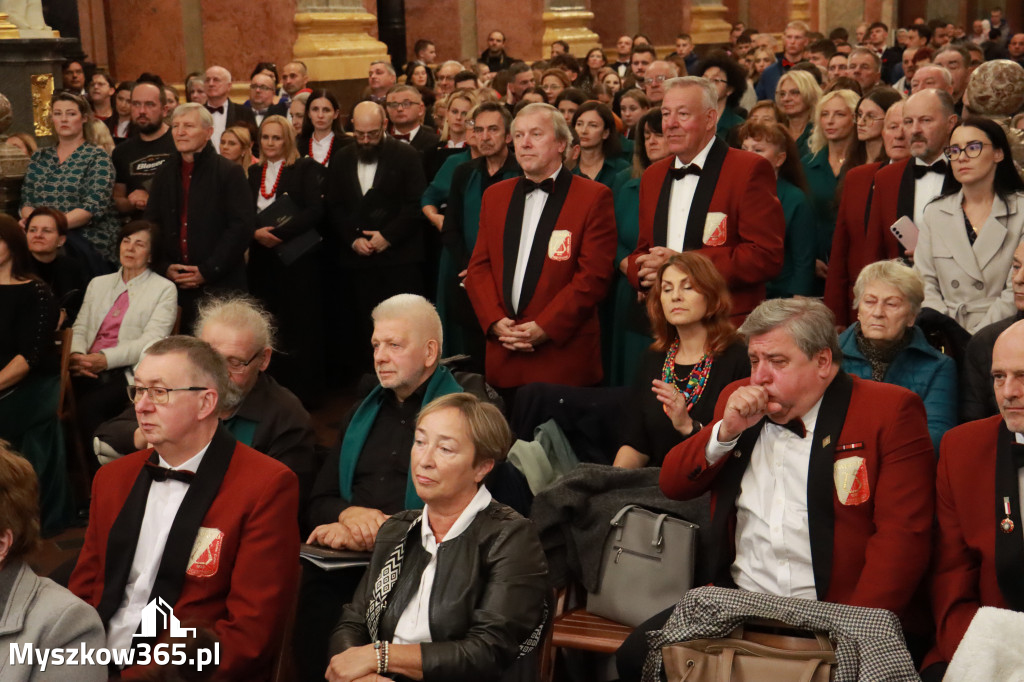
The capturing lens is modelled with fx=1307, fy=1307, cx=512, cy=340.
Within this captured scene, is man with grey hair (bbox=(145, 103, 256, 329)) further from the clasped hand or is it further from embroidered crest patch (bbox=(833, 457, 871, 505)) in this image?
embroidered crest patch (bbox=(833, 457, 871, 505))

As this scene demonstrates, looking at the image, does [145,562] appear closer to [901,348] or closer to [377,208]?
[901,348]

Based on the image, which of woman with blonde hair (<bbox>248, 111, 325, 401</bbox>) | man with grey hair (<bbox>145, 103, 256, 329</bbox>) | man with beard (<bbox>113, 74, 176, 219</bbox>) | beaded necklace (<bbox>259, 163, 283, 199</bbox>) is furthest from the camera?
beaded necklace (<bbox>259, 163, 283, 199</bbox>)

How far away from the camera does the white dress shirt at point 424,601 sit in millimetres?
3127

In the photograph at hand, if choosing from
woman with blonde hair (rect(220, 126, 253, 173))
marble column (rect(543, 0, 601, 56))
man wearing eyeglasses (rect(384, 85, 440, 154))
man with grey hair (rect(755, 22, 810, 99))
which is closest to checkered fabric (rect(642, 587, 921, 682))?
woman with blonde hair (rect(220, 126, 253, 173))

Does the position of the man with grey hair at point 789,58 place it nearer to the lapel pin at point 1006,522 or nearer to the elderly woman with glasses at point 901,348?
the elderly woman with glasses at point 901,348

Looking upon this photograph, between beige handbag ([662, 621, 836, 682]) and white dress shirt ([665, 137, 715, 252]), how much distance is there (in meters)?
2.25

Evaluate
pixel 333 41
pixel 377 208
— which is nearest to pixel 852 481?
pixel 377 208

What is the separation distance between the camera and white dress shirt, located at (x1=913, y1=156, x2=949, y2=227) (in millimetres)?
5221

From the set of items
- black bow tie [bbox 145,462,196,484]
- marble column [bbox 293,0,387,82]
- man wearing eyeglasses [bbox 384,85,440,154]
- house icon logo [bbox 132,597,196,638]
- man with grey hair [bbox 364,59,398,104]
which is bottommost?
house icon logo [bbox 132,597,196,638]

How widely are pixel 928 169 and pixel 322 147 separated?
3741 millimetres

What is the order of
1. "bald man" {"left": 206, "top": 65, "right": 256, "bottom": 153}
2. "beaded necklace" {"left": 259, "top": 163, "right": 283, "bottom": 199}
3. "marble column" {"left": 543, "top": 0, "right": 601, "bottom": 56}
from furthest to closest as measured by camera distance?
"marble column" {"left": 543, "top": 0, "right": 601, "bottom": 56}
"bald man" {"left": 206, "top": 65, "right": 256, "bottom": 153}
"beaded necklace" {"left": 259, "top": 163, "right": 283, "bottom": 199}

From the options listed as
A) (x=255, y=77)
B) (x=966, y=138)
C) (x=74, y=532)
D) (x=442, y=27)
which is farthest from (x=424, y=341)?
(x=442, y=27)

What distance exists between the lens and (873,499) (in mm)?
3262

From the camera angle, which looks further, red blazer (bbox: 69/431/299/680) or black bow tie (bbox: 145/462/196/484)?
black bow tie (bbox: 145/462/196/484)
